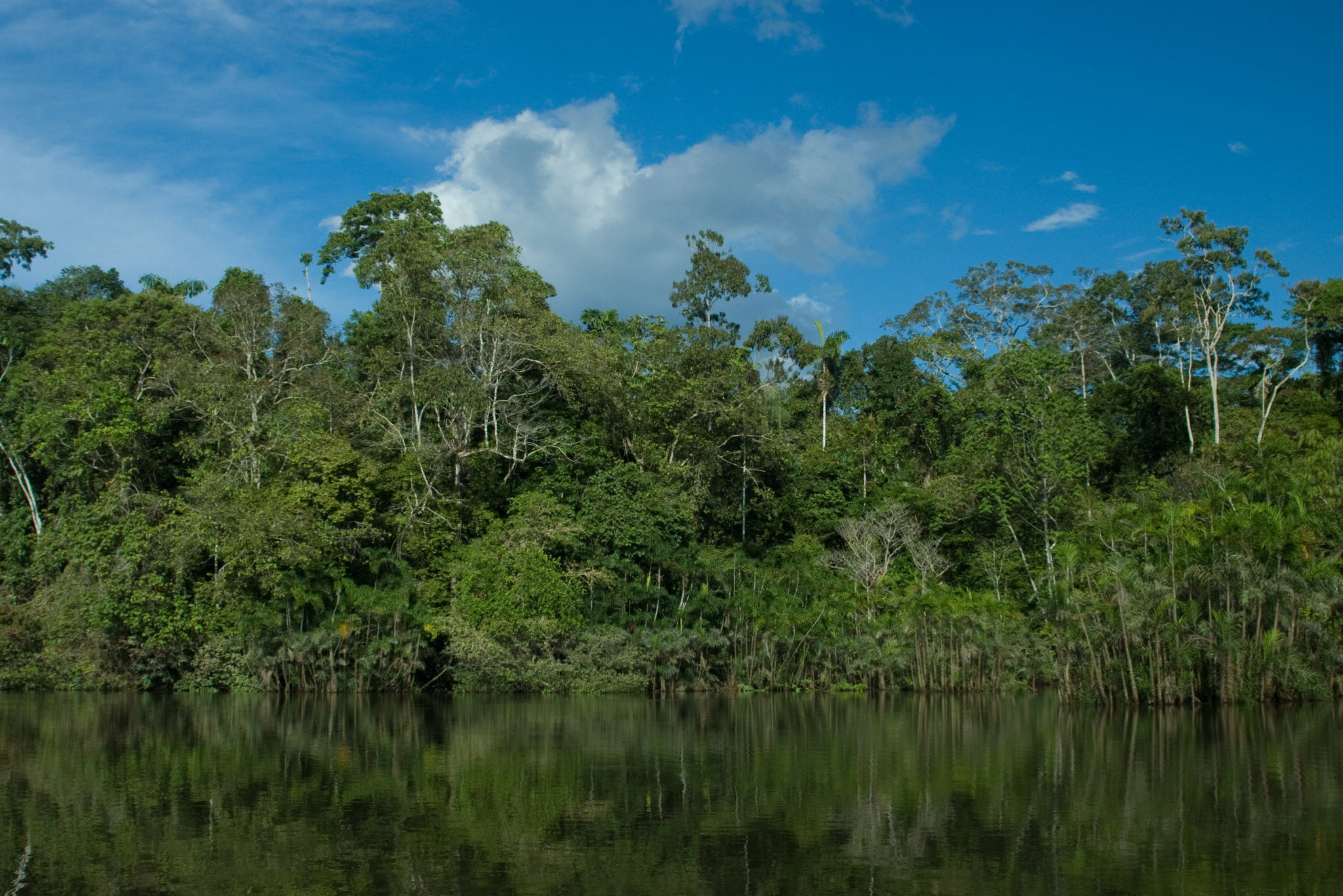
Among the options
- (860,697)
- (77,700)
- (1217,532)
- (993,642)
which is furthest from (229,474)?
(1217,532)

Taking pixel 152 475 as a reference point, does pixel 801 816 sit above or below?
below

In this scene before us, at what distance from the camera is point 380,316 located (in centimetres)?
3456

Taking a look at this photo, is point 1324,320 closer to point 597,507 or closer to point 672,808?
point 597,507

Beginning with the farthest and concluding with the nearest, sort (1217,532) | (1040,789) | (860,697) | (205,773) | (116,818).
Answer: (860,697)
(1217,532)
(205,773)
(1040,789)
(116,818)

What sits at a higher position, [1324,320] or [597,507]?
[1324,320]

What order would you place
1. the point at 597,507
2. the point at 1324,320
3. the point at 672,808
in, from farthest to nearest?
the point at 1324,320 < the point at 597,507 < the point at 672,808

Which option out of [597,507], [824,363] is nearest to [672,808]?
[597,507]

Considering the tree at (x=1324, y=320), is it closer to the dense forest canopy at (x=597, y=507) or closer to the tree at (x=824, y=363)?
the dense forest canopy at (x=597, y=507)

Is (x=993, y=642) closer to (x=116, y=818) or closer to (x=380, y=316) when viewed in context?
(x=380, y=316)

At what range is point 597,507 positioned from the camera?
33656 mm

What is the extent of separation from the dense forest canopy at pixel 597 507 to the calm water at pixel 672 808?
7.01 meters

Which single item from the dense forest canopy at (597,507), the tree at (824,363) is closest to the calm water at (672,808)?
the dense forest canopy at (597,507)

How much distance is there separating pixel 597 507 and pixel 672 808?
22.3 m

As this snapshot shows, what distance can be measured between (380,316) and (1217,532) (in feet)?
86.8
